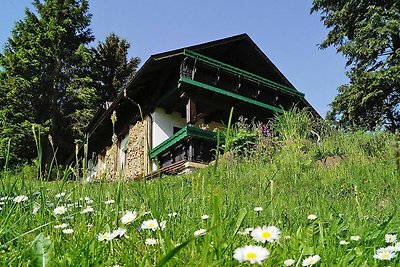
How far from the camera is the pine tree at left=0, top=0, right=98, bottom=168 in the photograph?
2441cm

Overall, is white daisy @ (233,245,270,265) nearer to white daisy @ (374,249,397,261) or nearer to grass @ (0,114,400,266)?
A: grass @ (0,114,400,266)

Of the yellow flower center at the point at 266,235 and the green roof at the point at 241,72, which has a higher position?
the green roof at the point at 241,72

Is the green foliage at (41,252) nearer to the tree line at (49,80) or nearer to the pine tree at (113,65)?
the tree line at (49,80)

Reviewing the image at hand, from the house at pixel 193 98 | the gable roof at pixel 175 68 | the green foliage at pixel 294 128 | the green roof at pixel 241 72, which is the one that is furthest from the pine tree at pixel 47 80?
the green foliage at pixel 294 128

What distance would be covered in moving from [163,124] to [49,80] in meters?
13.5

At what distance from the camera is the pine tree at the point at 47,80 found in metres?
24.4

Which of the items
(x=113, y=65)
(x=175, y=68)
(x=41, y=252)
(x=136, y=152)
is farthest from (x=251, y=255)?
(x=113, y=65)

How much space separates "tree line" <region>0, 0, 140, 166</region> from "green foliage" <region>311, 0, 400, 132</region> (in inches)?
571

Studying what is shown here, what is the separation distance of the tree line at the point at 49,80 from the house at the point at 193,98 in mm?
7872

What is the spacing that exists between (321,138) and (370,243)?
728 centimetres

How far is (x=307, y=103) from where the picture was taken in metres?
17.3

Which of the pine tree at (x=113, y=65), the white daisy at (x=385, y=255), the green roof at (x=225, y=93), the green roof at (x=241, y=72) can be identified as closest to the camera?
the white daisy at (x=385, y=255)

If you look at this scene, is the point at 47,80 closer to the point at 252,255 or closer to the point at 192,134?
the point at 192,134

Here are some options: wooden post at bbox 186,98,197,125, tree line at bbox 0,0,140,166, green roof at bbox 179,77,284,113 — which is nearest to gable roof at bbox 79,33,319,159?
green roof at bbox 179,77,284,113
